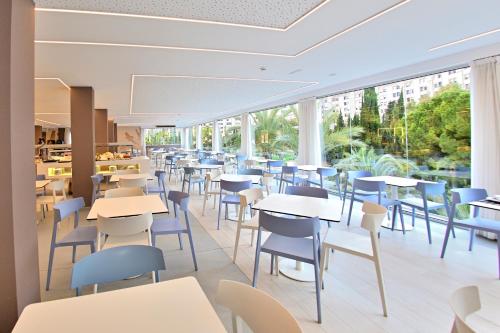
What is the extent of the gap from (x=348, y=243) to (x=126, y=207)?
204 centimetres

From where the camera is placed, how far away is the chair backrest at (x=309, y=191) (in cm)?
323

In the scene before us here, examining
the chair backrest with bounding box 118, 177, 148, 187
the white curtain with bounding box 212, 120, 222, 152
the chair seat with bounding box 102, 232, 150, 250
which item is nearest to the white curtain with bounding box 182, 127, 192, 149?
the white curtain with bounding box 212, 120, 222, 152

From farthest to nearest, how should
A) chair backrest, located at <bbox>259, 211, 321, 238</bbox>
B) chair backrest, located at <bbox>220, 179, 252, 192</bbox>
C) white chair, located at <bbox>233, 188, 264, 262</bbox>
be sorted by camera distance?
chair backrest, located at <bbox>220, 179, 252, 192</bbox>
white chair, located at <bbox>233, 188, 264, 262</bbox>
chair backrest, located at <bbox>259, 211, 321, 238</bbox>

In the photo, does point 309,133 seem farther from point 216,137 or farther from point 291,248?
point 216,137

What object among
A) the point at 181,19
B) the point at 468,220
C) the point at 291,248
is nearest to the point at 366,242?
the point at 291,248

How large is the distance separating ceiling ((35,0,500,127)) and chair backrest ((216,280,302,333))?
2330 millimetres

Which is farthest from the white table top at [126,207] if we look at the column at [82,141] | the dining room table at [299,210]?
the column at [82,141]

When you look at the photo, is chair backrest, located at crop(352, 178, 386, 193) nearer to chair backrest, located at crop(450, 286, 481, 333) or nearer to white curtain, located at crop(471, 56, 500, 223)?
white curtain, located at crop(471, 56, 500, 223)

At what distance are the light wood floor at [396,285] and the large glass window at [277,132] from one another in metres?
5.23

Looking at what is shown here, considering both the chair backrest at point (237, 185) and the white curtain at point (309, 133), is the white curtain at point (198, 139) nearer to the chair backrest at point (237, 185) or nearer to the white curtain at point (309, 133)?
the white curtain at point (309, 133)

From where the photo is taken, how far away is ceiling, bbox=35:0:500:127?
8.54 feet

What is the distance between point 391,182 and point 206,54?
125 inches

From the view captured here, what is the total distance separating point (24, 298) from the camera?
176 centimetres

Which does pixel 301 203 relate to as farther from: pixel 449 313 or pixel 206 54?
pixel 206 54
